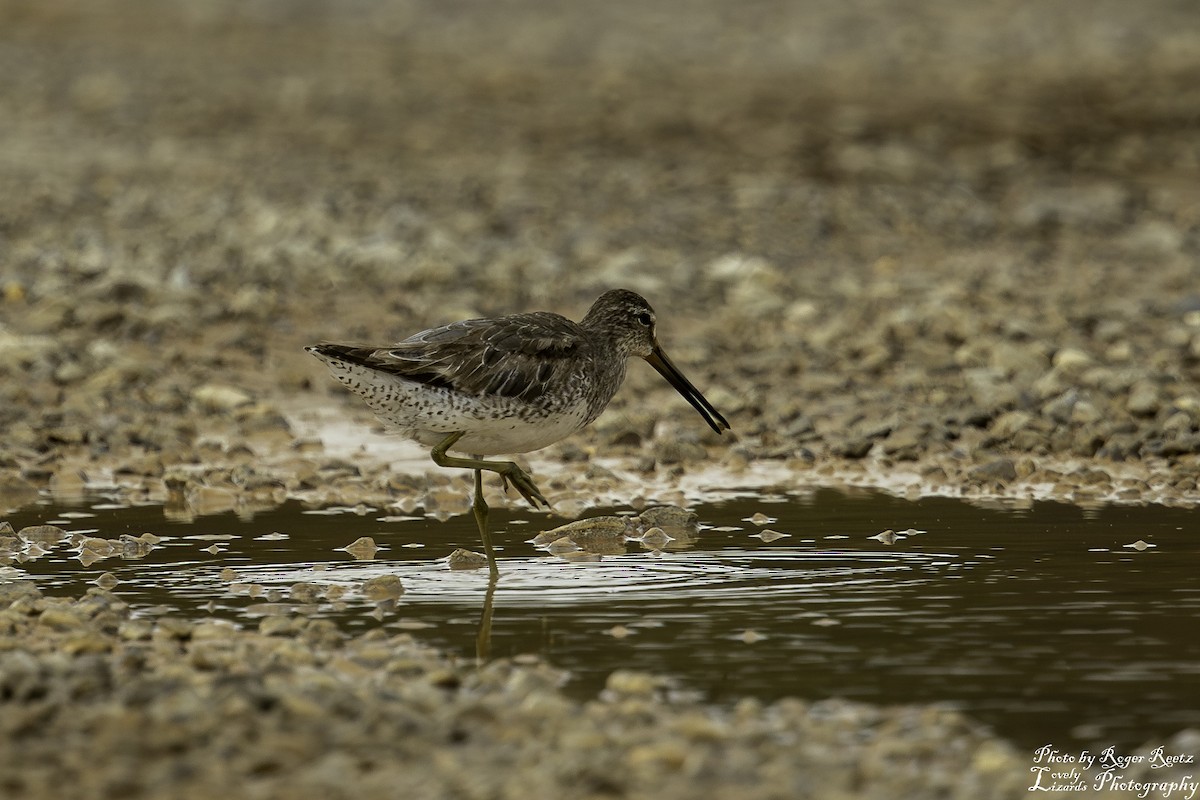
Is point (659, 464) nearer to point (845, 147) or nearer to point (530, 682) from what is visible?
point (530, 682)

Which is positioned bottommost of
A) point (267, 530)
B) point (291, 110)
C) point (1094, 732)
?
point (1094, 732)

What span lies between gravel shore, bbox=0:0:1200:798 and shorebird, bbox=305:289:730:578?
1050 millimetres

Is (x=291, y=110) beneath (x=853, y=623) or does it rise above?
above

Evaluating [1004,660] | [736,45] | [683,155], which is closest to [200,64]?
[736,45]

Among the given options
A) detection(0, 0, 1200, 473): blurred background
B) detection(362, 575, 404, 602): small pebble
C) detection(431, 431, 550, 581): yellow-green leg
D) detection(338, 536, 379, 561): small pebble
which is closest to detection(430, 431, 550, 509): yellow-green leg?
detection(431, 431, 550, 581): yellow-green leg

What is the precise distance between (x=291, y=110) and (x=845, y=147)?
27.3 ft

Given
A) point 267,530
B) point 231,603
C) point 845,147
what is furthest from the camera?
point 845,147

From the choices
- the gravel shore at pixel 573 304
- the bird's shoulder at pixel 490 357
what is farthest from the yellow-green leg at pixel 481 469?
the gravel shore at pixel 573 304

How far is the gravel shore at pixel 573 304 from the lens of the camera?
571cm

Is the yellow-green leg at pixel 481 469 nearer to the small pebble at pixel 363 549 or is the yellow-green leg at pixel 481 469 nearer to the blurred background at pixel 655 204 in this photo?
the small pebble at pixel 363 549

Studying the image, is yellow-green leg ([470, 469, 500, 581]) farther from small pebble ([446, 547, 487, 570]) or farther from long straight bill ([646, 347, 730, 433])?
long straight bill ([646, 347, 730, 433])

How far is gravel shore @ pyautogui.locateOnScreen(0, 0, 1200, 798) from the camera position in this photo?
5711 mm

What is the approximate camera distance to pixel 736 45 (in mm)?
29938

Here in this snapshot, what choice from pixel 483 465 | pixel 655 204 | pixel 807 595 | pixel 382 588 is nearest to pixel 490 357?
pixel 483 465
